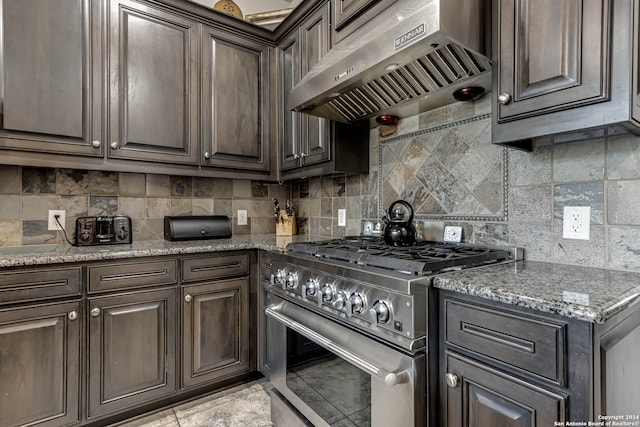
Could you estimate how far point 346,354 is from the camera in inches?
47.5

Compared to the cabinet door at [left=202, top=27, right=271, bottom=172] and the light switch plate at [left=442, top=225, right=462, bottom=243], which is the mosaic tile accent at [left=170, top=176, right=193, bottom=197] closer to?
the cabinet door at [left=202, top=27, right=271, bottom=172]

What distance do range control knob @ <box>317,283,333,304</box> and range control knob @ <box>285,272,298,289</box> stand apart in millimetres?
213

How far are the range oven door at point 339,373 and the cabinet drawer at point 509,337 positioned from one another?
16cm

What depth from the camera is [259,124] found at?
2.43 m

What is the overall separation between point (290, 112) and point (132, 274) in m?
1.44

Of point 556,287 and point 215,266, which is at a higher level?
point 556,287

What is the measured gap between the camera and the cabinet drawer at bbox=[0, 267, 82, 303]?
56.4 inches

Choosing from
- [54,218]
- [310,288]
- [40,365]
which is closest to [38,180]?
[54,218]

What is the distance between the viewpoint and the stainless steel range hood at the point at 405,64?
114 centimetres

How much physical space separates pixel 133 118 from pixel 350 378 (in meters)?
1.85

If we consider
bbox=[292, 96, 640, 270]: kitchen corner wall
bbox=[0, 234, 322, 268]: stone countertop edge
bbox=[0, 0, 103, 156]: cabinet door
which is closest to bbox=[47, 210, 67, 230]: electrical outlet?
bbox=[0, 234, 322, 268]: stone countertop edge

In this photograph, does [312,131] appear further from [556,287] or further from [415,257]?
[556,287]

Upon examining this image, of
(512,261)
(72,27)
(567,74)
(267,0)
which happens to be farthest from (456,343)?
(267,0)

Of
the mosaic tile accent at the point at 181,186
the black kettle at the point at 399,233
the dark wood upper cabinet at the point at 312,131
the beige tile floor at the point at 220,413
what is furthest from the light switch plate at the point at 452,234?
the mosaic tile accent at the point at 181,186
